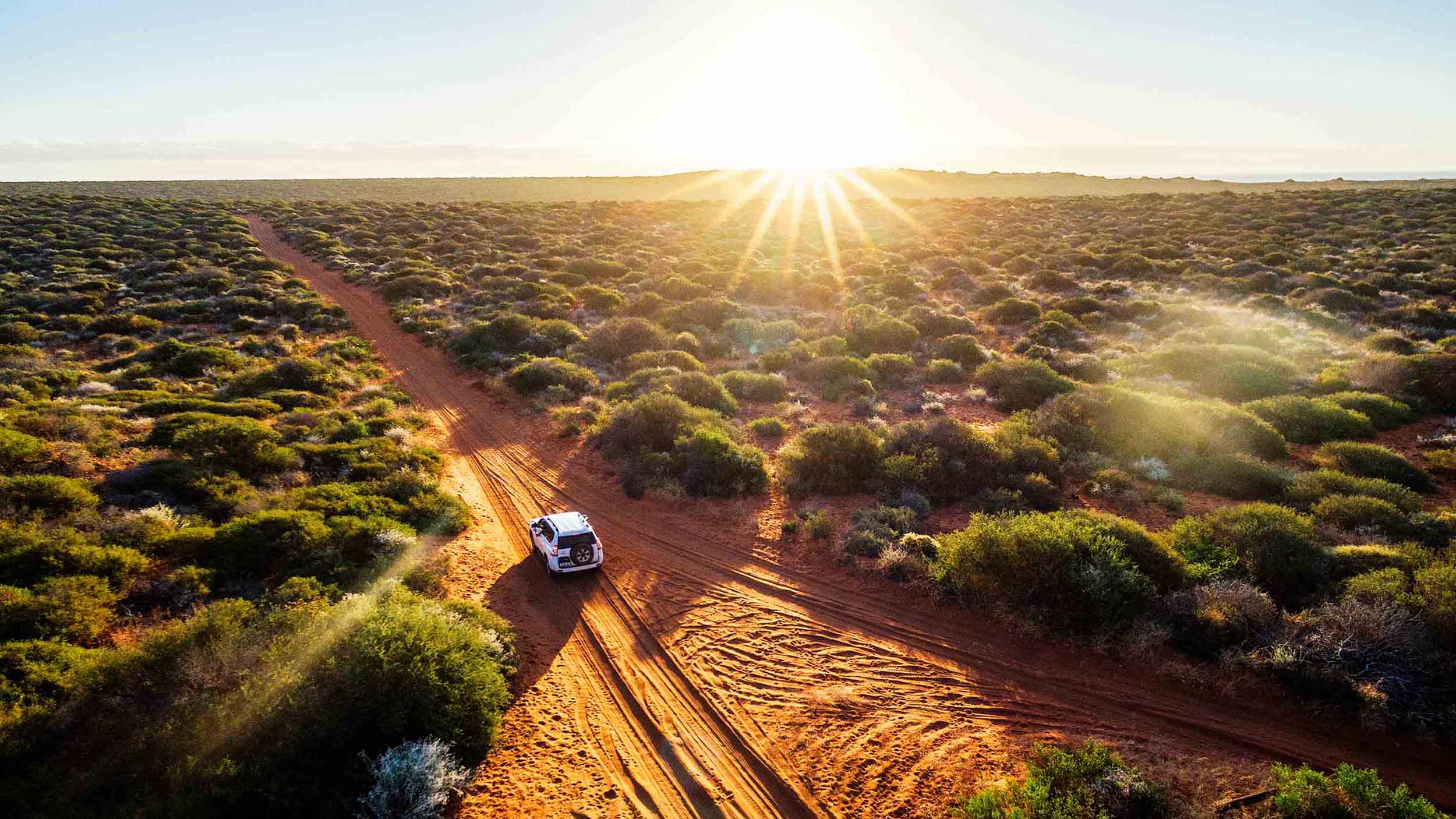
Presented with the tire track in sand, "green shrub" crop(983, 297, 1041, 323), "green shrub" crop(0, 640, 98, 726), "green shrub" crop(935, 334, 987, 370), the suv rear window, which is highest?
"green shrub" crop(983, 297, 1041, 323)

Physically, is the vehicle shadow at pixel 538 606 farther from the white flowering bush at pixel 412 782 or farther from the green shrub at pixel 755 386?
the green shrub at pixel 755 386

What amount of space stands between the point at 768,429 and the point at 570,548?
858 centimetres

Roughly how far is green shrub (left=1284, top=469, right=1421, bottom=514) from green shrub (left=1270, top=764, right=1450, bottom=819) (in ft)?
27.3

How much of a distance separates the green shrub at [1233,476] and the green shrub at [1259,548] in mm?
2983

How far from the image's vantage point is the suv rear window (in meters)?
11.7

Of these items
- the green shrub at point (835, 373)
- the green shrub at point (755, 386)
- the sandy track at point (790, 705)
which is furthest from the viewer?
the green shrub at point (835, 373)

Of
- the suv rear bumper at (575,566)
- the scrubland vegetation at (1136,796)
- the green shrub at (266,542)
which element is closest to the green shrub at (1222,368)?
the scrubland vegetation at (1136,796)

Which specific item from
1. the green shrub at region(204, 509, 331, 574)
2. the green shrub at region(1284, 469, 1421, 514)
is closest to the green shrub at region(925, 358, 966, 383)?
the green shrub at region(1284, 469, 1421, 514)

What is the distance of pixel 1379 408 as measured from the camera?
58.3 ft

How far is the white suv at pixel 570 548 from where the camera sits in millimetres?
11742

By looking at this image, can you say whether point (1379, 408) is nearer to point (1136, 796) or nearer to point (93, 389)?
point (1136, 796)

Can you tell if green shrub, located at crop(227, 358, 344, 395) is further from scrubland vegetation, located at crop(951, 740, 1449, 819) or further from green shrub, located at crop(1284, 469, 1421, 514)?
green shrub, located at crop(1284, 469, 1421, 514)

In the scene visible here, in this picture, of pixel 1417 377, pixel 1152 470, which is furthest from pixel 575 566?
pixel 1417 377

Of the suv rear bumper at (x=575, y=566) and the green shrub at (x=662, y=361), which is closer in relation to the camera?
the suv rear bumper at (x=575, y=566)
